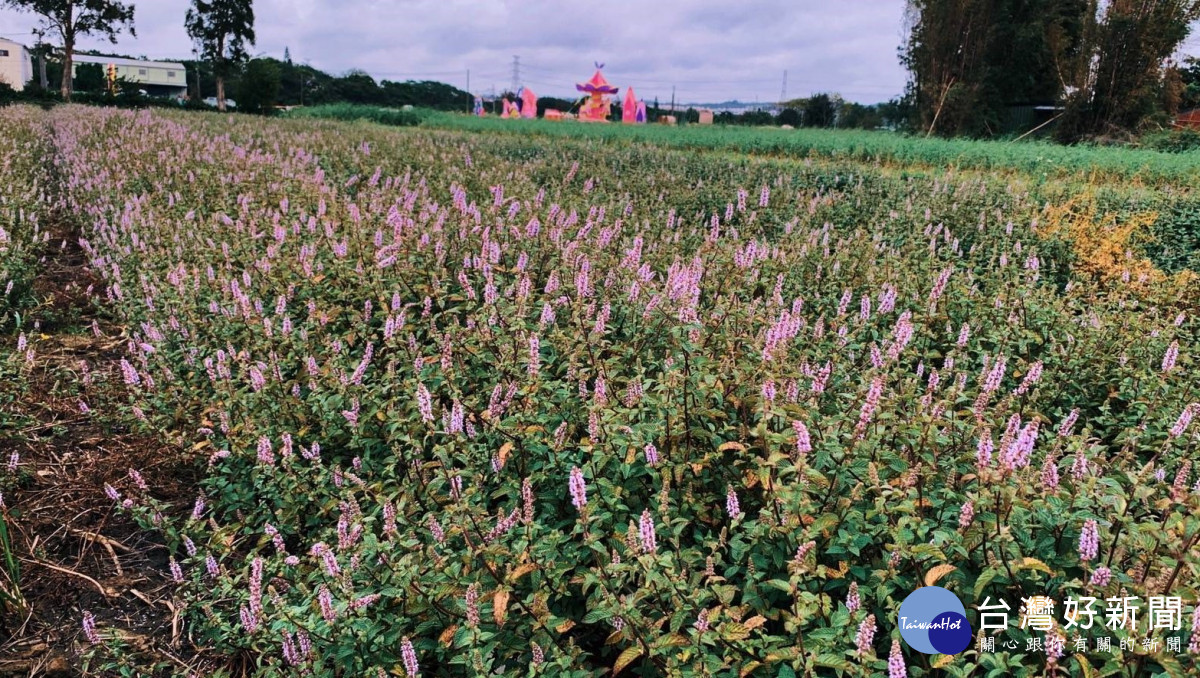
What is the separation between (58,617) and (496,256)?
2.78m

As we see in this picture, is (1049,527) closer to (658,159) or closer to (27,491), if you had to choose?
(27,491)

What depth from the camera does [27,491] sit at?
151 inches

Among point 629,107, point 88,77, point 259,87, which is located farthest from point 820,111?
point 88,77

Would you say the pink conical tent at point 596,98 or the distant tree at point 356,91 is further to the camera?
the distant tree at point 356,91

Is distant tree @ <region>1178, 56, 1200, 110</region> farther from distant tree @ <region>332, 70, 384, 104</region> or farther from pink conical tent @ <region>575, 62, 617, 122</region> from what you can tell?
distant tree @ <region>332, 70, 384, 104</region>

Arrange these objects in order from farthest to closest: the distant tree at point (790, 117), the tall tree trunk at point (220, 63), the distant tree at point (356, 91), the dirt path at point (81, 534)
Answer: the distant tree at point (356, 91), the distant tree at point (790, 117), the tall tree trunk at point (220, 63), the dirt path at point (81, 534)

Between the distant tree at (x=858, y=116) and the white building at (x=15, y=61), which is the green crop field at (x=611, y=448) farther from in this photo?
the white building at (x=15, y=61)

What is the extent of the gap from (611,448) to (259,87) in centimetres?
5126

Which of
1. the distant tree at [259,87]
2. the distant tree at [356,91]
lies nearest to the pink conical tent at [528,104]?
the distant tree at [259,87]

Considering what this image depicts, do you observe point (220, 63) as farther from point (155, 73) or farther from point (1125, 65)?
point (1125, 65)

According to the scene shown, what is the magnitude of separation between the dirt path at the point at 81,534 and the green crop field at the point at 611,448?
67 millimetres

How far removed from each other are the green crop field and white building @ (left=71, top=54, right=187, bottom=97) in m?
109

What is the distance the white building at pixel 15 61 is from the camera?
3260 inches

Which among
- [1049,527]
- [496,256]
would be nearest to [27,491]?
[496,256]
